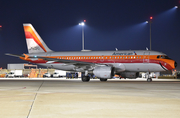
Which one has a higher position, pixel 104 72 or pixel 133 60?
pixel 133 60

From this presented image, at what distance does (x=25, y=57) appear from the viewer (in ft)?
112

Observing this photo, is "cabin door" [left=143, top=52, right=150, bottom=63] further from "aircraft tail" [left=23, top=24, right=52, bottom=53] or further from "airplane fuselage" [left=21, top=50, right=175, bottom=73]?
"aircraft tail" [left=23, top=24, right=52, bottom=53]

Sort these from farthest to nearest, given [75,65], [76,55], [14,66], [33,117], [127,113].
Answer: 1. [14,66]
2. [76,55]
3. [75,65]
4. [127,113]
5. [33,117]

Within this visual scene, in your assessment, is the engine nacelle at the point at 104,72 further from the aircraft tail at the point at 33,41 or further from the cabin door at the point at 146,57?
the aircraft tail at the point at 33,41

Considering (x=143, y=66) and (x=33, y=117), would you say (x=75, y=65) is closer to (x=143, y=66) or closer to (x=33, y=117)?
(x=143, y=66)

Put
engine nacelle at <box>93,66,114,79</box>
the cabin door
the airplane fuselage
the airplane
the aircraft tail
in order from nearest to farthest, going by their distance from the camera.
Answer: engine nacelle at <box>93,66,114,79</box>
the airplane
the airplane fuselage
the cabin door
the aircraft tail

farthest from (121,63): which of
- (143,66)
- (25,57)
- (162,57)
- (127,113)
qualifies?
(127,113)

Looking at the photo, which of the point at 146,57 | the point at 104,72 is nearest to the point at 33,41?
the point at 104,72

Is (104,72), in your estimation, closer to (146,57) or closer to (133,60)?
(133,60)

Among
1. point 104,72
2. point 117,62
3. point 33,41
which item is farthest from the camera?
point 33,41

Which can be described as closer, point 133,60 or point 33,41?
point 133,60

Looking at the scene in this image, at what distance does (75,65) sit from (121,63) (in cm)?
589

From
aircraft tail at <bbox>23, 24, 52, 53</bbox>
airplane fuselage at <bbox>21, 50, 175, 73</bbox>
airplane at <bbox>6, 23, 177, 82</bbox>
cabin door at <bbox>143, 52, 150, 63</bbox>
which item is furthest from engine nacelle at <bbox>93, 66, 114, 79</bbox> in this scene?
aircraft tail at <bbox>23, 24, 52, 53</bbox>

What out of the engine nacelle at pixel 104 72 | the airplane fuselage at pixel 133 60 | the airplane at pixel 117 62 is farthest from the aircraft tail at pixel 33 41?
the engine nacelle at pixel 104 72
